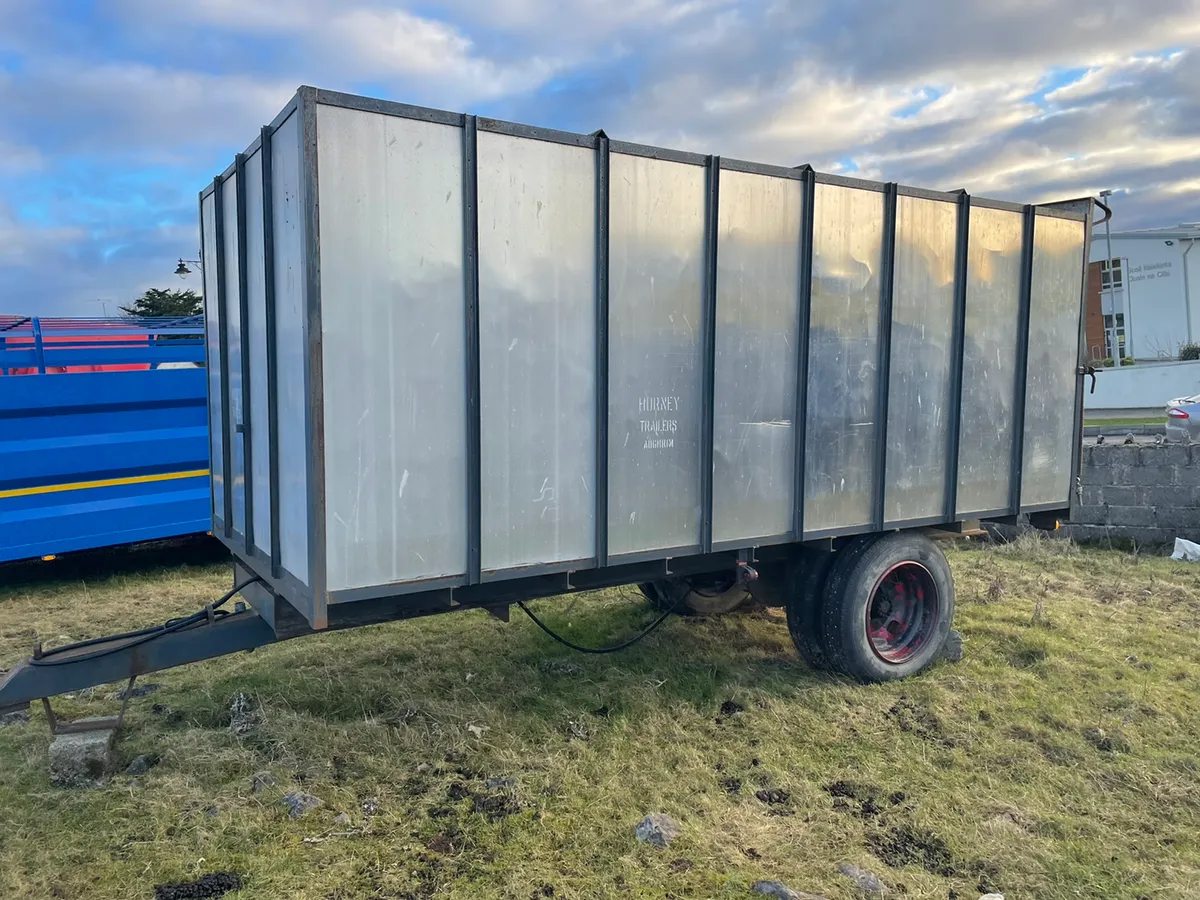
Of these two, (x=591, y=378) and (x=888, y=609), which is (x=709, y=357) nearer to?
(x=591, y=378)

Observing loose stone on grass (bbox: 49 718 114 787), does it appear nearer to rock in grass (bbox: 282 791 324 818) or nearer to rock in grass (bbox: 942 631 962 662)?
rock in grass (bbox: 282 791 324 818)

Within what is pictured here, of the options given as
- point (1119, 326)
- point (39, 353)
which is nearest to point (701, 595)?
point (39, 353)

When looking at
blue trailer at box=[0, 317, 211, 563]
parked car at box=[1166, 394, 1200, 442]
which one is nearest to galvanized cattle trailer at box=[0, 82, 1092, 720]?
blue trailer at box=[0, 317, 211, 563]

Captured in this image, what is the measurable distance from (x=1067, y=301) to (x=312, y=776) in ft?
18.3

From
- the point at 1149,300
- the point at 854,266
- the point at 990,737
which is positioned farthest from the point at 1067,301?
the point at 1149,300

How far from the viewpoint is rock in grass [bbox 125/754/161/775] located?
155 inches

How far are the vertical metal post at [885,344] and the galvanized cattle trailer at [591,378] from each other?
13 millimetres

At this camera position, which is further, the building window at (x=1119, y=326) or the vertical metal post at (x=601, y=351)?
the building window at (x=1119, y=326)

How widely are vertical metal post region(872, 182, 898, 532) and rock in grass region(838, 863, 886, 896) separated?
7.32ft

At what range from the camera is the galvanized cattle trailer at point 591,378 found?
3467 millimetres

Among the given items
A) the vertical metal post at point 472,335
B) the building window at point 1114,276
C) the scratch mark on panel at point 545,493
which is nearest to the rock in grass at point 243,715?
the vertical metal post at point 472,335

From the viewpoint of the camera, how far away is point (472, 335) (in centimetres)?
365

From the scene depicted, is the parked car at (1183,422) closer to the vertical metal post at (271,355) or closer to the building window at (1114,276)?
the vertical metal post at (271,355)

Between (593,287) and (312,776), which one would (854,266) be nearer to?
(593,287)
